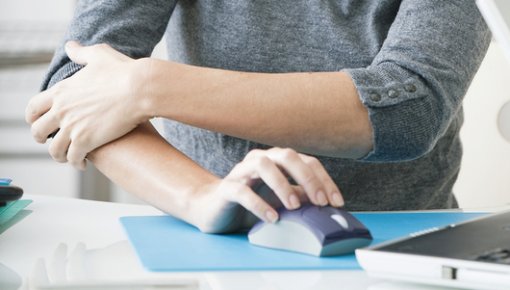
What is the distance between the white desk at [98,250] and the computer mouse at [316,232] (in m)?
0.05

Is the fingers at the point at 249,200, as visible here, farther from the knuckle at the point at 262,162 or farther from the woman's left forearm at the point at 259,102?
→ the woman's left forearm at the point at 259,102

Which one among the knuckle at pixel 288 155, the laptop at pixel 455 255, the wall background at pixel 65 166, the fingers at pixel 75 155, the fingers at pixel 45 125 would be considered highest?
the laptop at pixel 455 255

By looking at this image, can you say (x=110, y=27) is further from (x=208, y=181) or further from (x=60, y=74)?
(x=208, y=181)

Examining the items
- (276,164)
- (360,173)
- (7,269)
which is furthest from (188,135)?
(7,269)

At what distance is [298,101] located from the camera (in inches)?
38.5

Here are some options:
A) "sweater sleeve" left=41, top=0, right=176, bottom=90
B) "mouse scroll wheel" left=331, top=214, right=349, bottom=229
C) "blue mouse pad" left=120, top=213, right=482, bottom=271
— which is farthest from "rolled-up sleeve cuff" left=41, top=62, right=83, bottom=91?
"mouse scroll wheel" left=331, top=214, right=349, bottom=229

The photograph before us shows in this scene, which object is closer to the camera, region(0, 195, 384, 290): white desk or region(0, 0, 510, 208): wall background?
region(0, 195, 384, 290): white desk

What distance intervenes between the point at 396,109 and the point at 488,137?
0.68 m

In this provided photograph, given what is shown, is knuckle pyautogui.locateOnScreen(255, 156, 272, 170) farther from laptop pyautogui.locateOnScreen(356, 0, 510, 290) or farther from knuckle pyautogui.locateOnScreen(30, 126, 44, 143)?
knuckle pyautogui.locateOnScreen(30, 126, 44, 143)

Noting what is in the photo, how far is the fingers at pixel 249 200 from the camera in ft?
2.56

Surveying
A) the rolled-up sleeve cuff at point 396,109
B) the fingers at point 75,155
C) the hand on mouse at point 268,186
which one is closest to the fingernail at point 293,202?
the hand on mouse at point 268,186

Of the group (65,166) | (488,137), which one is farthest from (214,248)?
(65,166)

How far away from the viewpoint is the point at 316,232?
0.75 meters

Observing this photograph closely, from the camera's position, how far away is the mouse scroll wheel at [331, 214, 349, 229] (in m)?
0.76
